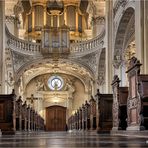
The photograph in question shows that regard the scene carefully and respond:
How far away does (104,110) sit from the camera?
Answer: 17.7m

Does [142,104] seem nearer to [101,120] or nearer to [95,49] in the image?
[101,120]

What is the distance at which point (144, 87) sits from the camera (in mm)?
10438

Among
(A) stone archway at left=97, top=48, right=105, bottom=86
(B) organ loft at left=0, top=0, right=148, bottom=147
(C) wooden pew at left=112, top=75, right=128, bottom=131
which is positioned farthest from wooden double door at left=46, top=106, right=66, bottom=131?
(C) wooden pew at left=112, top=75, right=128, bottom=131

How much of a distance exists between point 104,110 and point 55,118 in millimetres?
22496

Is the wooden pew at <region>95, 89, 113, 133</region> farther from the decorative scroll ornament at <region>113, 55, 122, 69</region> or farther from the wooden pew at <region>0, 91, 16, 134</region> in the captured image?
the decorative scroll ornament at <region>113, 55, 122, 69</region>

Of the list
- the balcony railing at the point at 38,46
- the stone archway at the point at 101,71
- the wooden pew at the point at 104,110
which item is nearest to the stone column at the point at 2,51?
the balcony railing at the point at 38,46

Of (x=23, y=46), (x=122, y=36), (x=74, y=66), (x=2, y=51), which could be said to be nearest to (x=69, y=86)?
(x=74, y=66)

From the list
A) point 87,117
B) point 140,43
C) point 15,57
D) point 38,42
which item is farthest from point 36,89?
point 140,43

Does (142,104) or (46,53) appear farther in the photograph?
(46,53)

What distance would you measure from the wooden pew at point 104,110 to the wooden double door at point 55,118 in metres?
21.8

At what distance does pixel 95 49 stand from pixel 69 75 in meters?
9.98

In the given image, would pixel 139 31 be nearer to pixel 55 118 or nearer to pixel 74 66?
pixel 74 66

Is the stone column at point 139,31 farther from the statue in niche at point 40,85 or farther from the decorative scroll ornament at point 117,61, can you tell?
the statue in niche at point 40,85

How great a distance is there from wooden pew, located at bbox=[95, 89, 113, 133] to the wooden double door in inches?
860
